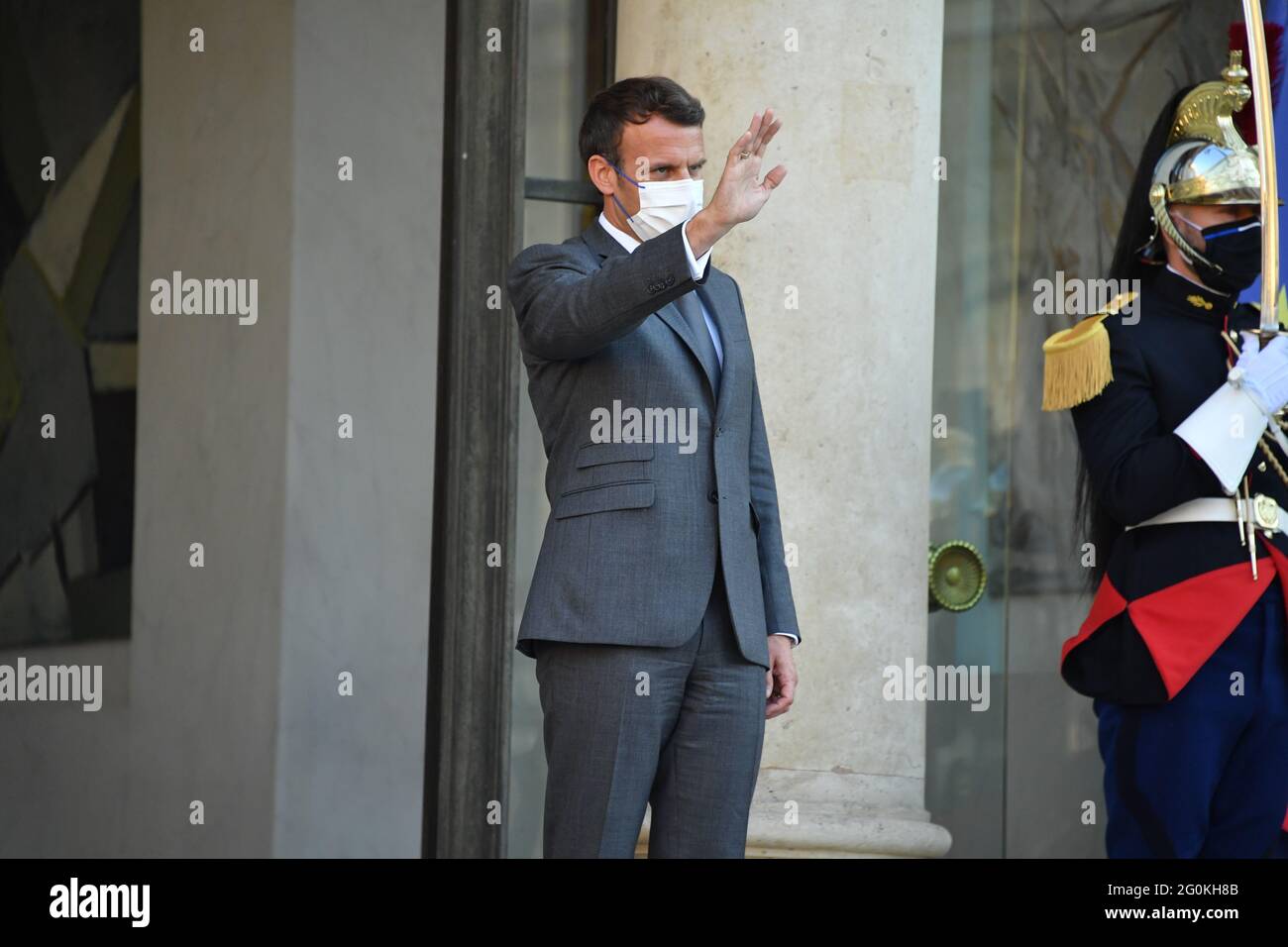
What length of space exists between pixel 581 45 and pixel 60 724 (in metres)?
2.74

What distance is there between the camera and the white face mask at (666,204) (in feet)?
12.8

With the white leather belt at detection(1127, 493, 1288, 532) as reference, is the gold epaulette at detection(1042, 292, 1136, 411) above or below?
above

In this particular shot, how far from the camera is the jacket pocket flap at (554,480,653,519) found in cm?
382

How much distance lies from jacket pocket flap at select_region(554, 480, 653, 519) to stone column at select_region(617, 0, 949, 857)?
1536mm

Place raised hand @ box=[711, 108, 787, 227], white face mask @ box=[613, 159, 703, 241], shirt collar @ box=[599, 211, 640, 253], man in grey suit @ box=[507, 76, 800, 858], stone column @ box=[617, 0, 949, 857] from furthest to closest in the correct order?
1. stone column @ box=[617, 0, 949, 857]
2. shirt collar @ box=[599, 211, 640, 253]
3. white face mask @ box=[613, 159, 703, 241]
4. man in grey suit @ box=[507, 76, 800, 858]
5. raised hand @ box=[711, 108, 787, 227]

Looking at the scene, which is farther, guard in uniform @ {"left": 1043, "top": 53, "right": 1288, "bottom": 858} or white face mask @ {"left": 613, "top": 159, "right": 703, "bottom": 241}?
guard in uniform @ {"left": 1043, "top": 53, "right": 1288, "bottom": 858}

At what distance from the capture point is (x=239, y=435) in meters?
6.46

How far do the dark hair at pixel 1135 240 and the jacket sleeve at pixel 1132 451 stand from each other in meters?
0.18

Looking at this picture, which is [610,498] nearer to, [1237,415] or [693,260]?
[693,260]

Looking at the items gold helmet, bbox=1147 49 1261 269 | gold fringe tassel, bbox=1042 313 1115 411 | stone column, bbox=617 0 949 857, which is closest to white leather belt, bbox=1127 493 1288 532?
gold fringe tassel, bbox=1042 313 1115 411

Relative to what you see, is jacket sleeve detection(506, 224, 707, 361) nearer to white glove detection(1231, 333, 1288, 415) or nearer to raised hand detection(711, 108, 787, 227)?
raised hand detection(711, 108, 787, 227)

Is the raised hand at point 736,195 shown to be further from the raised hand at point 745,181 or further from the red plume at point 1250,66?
the red plume at point 1250,66

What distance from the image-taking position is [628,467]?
3836 mm

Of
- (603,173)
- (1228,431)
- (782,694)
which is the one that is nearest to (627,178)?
(603,173)
